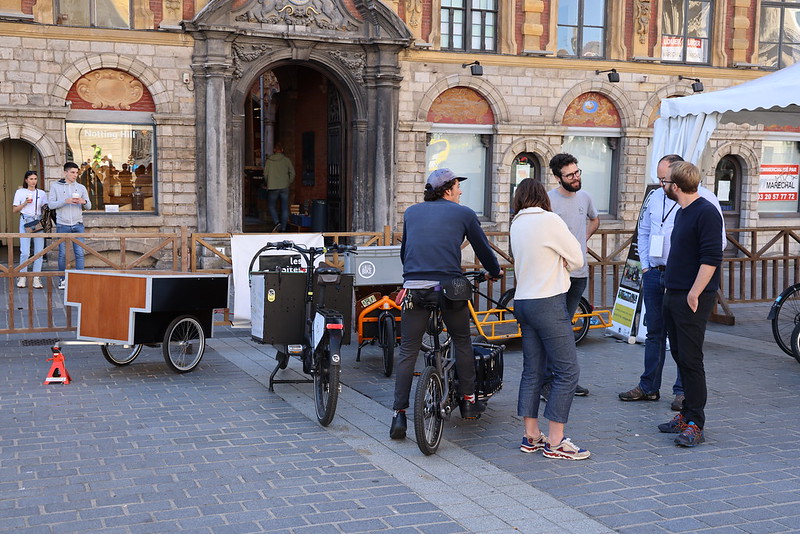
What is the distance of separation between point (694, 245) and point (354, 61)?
12836 millimetres

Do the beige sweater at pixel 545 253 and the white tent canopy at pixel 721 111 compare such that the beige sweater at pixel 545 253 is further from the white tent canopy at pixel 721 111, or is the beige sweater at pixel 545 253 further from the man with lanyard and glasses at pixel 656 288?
the white tent canopy at pixel 721 111

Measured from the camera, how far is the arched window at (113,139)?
16.5 meters

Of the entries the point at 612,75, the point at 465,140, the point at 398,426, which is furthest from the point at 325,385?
the point at 612,75

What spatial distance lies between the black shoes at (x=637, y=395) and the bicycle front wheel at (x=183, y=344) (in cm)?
390

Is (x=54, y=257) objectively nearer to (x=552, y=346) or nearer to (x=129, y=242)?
(x=129, y=242)

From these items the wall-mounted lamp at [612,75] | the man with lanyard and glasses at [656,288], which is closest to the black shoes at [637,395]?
the man with lanyard and glasses at [656,288]

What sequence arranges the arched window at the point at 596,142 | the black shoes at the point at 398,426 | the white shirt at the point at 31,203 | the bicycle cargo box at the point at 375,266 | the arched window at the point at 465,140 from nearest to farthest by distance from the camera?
the black shoes at the point at 398,426 → the bicycle cargo box at the point at 375,266 → the white shirt at the point at 31,203 → the arched window at the point at 465,140 → the arched window at the point at 596,142

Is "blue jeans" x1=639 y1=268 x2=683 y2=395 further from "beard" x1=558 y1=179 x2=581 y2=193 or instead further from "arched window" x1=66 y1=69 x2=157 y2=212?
"arched window" x1=66 y1=69 x2=157 y2=212

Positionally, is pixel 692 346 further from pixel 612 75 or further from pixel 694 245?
pixel 612 75

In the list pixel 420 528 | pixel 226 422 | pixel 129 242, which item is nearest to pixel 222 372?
pixel 226 422

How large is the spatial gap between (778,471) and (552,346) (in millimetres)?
A: 1592

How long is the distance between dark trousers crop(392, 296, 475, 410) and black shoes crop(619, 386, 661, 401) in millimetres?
1808

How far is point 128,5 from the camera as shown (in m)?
16.6

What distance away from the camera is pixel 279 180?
20.6m
